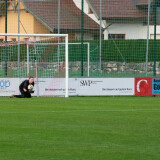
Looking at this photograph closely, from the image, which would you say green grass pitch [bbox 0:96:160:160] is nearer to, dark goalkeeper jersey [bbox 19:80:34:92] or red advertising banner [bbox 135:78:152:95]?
dark goalkeeper jersey [bbox 19:80:34:92]

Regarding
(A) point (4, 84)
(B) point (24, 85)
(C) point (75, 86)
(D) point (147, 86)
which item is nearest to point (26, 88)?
(B) point (24, 85)

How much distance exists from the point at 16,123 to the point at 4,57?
13.6 meters

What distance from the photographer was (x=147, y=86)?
2784 cm

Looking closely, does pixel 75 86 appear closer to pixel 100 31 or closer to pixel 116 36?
pixel 100 31

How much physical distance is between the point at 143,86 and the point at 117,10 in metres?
4.63

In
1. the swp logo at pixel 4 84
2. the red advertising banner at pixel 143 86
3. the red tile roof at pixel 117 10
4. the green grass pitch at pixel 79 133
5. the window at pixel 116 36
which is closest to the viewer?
the green grass pitch at pixel 79 133

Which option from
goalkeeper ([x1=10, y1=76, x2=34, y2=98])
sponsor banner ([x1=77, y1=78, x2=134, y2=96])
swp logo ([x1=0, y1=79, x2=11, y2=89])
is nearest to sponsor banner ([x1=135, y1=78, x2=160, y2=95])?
sponsor banner ([x1=77, y1=78, x2=134, y2=96])

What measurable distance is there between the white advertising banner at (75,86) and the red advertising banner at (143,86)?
1.69 ft

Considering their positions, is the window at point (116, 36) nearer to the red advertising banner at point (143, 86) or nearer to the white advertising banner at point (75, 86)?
the red advertising banner at point (143, 86)

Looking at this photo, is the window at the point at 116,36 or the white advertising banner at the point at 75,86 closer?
the white advertising banner at the point at 75,86

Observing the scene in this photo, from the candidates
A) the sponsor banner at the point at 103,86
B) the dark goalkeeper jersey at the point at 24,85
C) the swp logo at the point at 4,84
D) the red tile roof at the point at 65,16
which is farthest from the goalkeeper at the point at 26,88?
the red tile roof at the point at 65,16

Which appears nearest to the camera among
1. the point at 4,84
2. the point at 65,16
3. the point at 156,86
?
the point at 4,84

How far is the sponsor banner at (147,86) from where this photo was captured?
27688mm

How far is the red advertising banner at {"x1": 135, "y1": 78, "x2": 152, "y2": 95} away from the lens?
27.7 m
